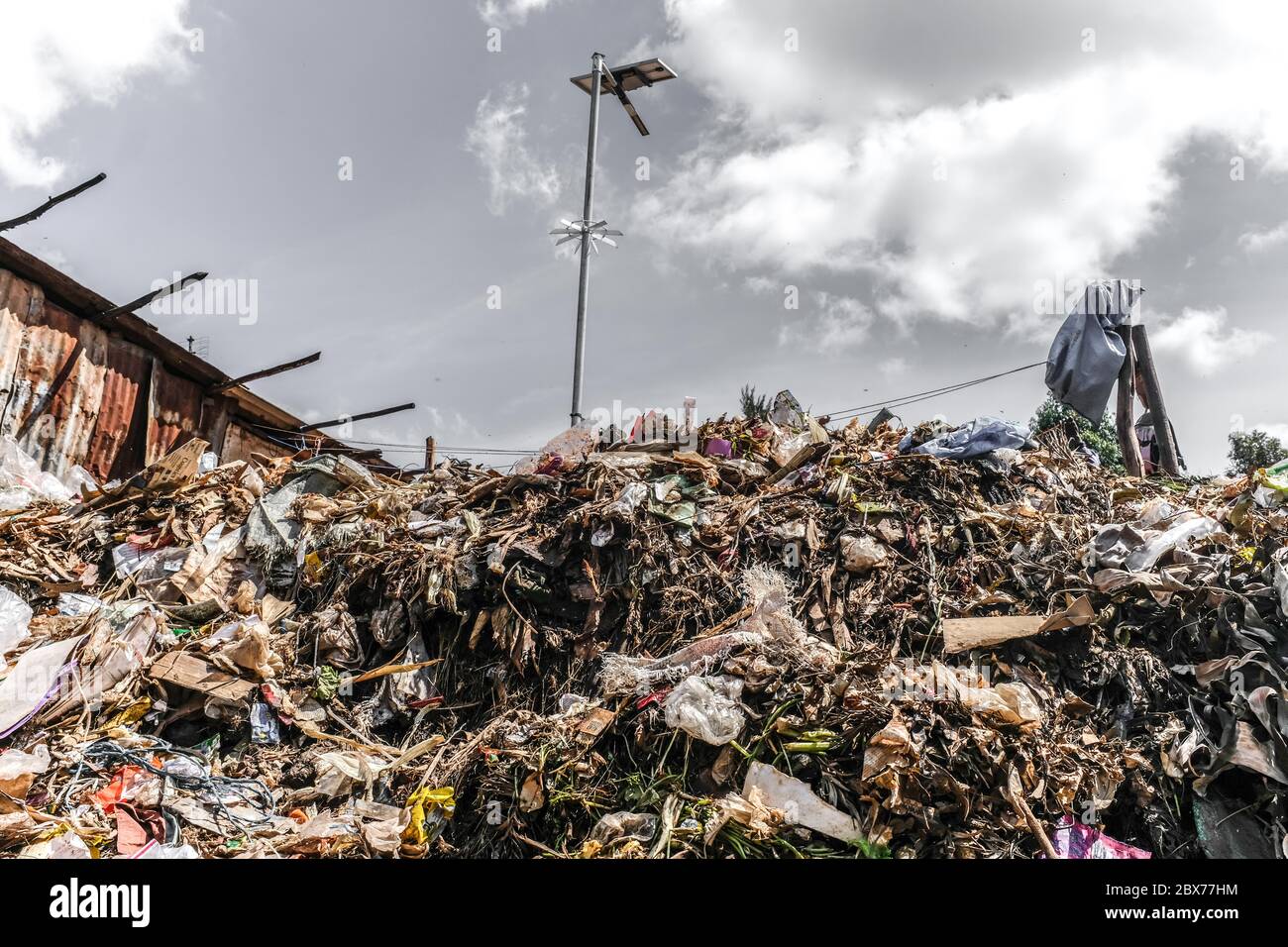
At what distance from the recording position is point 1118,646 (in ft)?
16.9

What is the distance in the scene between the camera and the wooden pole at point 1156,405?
8375 millimetres

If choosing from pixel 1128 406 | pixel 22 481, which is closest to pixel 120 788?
pixel 22 481

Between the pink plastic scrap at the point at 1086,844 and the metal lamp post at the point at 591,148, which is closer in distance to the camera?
the pink plastic scrap at the point at 1086,844

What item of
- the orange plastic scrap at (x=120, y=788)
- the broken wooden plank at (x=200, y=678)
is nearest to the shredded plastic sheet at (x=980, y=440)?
the broken wooden plank at (x=200, y=678)

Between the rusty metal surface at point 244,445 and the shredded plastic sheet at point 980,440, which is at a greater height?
the rusty metal surface at point 244,445

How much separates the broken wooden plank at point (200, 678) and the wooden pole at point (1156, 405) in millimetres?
8751

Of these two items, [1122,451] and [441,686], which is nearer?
[441,686]

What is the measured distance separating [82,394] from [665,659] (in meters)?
8.52

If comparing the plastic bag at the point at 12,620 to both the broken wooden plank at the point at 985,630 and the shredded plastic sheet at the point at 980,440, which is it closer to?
the broken wooden plank at the point at 985,630

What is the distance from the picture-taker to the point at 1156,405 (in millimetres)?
8484

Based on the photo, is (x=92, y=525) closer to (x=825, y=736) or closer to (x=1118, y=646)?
(x=825, y=736)
